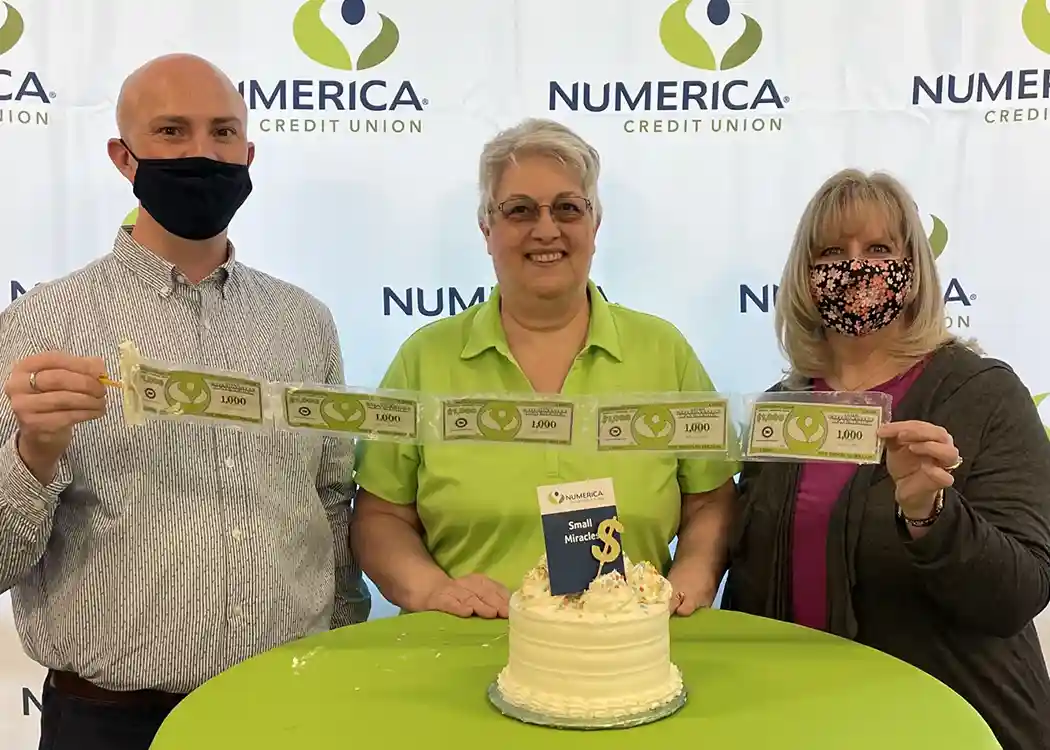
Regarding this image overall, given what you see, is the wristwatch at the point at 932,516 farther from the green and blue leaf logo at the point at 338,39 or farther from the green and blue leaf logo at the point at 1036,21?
the green and blue leaf logo at the point at 338,39

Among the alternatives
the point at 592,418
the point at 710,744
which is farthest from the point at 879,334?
the point at 710,744

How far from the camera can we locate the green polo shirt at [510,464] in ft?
Answer: 9.20

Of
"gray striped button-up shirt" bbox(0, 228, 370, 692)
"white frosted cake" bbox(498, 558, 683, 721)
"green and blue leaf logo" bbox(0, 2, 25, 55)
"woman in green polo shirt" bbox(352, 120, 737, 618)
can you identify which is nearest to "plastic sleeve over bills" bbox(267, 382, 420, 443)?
"gray striped button-up shirt" bbox(0, 228, 370, 692)

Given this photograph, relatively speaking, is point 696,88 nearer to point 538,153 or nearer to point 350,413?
point 538,153

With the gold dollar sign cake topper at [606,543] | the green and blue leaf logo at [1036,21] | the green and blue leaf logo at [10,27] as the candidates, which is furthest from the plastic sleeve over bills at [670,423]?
the green and blue leaf logo at [10,27]

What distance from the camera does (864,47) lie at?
3.80m

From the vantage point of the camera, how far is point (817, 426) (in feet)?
7.75

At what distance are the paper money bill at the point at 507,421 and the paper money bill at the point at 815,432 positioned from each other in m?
0.46

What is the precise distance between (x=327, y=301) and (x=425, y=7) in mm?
1163

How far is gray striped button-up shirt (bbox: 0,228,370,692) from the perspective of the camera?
2430 mm

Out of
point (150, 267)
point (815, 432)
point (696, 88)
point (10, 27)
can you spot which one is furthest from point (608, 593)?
point (10, 27)

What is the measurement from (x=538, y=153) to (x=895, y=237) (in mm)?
1029

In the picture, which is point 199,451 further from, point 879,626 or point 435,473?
point 879,626

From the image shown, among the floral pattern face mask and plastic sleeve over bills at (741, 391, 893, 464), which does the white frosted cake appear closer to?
plastic sleeve over bills at (741, 391, 893, 464)
